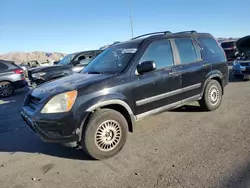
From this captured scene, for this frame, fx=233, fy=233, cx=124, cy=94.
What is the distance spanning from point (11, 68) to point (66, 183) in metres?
8.92

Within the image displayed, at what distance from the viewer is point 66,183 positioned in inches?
116

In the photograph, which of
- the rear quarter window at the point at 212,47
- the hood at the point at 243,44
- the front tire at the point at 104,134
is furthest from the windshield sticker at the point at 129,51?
the hood at the point at 243,44

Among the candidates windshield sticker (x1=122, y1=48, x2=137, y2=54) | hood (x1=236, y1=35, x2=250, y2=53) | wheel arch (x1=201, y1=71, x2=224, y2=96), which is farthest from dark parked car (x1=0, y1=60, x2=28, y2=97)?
hood (x1=236, y1=35, x2=250, y2=53)


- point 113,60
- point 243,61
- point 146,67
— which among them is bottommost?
point 243,61

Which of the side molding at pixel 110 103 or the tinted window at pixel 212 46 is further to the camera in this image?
the tinted window at pixel 212 46

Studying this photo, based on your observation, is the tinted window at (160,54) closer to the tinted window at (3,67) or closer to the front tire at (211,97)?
the front tire at (211,97)

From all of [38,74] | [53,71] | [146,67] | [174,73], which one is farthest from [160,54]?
[38,74]

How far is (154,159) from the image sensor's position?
11.0ft

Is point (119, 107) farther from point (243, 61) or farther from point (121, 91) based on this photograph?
point (243, 61)

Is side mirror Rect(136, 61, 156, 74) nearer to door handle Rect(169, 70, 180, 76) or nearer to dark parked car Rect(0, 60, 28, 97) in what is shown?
door handle Rect(169, 70, 180, 76)

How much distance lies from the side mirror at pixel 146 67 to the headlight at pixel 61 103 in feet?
3.79

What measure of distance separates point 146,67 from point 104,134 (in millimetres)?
1263

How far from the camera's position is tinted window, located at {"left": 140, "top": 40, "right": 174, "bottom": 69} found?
13.6 feet

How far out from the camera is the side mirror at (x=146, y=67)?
3.77m
